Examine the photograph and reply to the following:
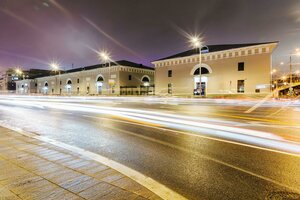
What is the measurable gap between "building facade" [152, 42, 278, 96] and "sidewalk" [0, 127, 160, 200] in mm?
24762

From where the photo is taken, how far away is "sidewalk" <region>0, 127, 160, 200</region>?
281 centimetres

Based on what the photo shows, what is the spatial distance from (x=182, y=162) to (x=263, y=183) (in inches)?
62.0

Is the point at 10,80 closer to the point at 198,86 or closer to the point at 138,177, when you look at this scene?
the point at 198,86

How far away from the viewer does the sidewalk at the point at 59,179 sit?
2814 mm

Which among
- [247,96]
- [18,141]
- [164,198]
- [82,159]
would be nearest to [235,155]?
[164,198]

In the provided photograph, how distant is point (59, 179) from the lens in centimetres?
327

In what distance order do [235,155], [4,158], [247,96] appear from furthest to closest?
1. [247,96]
2. [235,155]
3. [4,158]

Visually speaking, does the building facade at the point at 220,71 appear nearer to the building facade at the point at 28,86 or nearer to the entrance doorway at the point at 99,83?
the entrance doorway at the point at 99,83

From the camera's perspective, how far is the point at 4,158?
13.8ft

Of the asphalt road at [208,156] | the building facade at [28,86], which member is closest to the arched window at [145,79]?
the asphalt road at [208,156]

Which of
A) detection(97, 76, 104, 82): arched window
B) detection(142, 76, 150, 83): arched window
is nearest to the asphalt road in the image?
detection(97, 76, 104, 82): arched window

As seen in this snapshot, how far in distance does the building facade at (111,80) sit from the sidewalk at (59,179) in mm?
36311

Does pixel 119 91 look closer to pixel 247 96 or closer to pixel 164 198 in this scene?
pixel 247 96

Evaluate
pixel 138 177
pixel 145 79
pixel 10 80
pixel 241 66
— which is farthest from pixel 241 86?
pixel 10 80
